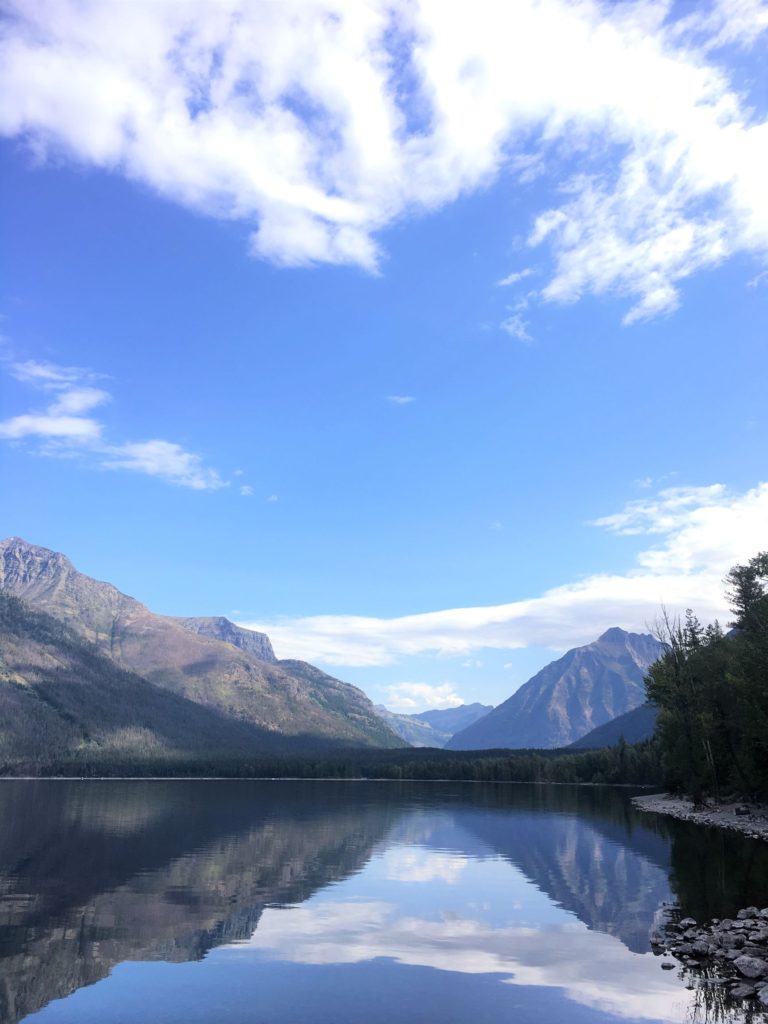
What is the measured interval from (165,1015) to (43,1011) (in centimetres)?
443

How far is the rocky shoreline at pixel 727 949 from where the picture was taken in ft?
→ 90.6

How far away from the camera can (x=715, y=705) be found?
4269 inches

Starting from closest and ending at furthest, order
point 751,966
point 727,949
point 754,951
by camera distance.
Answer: point 751,966 < point 754,951 < point 727,949

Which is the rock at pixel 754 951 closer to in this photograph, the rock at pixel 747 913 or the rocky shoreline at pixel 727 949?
the rocky shoreline at pixel 727 949

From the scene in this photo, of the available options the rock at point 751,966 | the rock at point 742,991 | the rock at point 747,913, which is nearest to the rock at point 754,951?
the rock at point 751,966

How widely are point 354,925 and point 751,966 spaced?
66.6ft

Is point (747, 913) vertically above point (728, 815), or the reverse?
point (747, 913)

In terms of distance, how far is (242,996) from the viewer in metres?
27.8

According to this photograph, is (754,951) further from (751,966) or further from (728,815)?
(728,815)

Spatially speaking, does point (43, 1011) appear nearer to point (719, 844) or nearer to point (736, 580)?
point (719, 844)

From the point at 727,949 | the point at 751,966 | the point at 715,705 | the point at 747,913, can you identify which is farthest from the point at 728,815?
the point at 751,966

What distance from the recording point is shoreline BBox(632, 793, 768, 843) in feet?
254

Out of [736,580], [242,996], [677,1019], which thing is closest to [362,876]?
[242,996]

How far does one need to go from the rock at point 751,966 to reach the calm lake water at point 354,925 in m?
2.34
